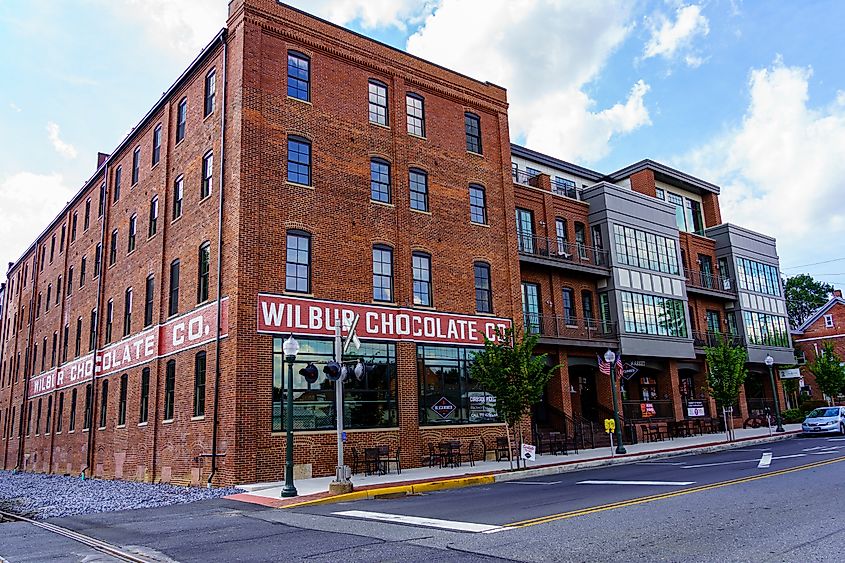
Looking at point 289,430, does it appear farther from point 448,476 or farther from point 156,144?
point 156,144

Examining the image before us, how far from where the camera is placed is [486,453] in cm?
2352

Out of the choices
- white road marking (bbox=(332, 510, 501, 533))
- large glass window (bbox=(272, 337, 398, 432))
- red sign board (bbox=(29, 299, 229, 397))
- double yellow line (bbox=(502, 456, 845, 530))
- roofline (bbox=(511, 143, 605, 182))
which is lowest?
white road marking (bbox=(332, 510, 501, 533))

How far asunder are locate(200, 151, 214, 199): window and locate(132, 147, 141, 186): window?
7826 mm

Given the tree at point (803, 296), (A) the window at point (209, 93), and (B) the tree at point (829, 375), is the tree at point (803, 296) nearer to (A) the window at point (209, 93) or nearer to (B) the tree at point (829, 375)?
(B) the tree at point (829, 375)

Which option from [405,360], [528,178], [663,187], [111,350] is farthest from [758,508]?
[663,187]

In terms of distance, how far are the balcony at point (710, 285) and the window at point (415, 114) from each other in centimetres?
2024

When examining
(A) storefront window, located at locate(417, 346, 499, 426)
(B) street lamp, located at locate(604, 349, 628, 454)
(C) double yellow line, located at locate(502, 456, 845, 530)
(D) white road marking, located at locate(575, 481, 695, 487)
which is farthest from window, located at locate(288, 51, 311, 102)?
(C) double yellow line, located at locate(502, 456, 845, 530)

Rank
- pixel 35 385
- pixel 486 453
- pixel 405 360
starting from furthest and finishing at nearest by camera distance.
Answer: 1. pixel 35 385
2. pixel 486 453
3. pixel 405 360

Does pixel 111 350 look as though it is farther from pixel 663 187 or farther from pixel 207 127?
pixel 663 187

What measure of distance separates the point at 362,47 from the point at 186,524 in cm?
1760

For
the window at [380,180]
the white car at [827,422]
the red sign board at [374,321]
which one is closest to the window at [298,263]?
the red sign board at [374,321]

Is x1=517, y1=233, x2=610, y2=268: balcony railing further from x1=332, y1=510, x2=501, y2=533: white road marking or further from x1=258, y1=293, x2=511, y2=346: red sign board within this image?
x1=332, y1=510, x2=501, y2=533: white road marking

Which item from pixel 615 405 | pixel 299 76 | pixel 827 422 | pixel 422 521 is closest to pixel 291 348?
pixel 422 521

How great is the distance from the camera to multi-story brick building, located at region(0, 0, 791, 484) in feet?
64.6
